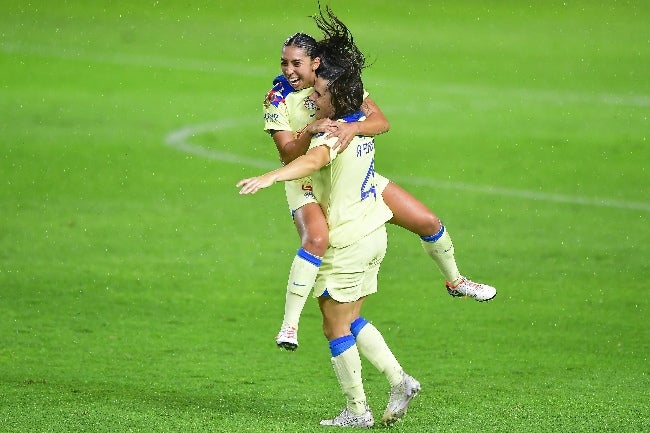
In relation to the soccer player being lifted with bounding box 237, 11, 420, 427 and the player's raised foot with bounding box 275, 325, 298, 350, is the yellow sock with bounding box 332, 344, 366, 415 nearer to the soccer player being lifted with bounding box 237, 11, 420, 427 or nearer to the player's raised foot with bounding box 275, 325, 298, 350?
the soccer player being lifted with bounding box 237, 11, 420, 427

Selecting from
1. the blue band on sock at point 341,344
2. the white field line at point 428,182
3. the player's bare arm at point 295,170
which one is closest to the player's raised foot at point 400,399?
the blue band on sock at point 341,344

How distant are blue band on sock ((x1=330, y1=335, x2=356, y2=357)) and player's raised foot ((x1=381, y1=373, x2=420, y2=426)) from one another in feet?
0.95

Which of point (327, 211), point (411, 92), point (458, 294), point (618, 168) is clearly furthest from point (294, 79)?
point (411, 92)

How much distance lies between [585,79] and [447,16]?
17.6 ft

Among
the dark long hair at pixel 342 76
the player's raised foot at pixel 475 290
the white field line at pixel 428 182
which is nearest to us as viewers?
the dark long hair at pixel 342 76

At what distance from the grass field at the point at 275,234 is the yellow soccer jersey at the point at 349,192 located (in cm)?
89

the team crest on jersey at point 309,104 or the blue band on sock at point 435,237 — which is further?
the blue band on sock at point 435,237

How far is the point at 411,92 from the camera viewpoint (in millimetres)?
19219

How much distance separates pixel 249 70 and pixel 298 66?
1416cm

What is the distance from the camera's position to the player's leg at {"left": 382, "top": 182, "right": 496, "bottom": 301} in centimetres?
714

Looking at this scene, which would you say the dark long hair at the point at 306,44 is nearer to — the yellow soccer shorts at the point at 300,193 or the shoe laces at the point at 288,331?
the yellow soccer shorts at the point at 300,193

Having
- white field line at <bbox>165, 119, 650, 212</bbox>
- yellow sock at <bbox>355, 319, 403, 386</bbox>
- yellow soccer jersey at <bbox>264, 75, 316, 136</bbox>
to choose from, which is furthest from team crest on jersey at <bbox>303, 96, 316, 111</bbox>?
white field line at <bbox>165, 119, 650, 212</bbox>

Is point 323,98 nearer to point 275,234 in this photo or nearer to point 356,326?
point 356,326

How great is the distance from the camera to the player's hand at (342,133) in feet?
20.9
